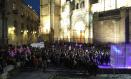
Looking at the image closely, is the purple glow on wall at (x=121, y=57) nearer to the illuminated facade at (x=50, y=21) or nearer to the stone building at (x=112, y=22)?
the stone building at (x=112, y=22)

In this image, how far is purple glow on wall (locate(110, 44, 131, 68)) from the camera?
28422mm

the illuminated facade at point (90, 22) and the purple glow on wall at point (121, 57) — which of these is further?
the illuminated facade at point (90, 22)

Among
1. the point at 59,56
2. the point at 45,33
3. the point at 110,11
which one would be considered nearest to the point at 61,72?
the point at 59,56

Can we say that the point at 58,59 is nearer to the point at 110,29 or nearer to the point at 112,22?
the point at 112,22

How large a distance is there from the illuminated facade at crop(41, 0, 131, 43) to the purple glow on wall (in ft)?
31.5

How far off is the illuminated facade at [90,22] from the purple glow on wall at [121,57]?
962 centimetres

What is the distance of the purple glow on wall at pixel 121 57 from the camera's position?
93.2ft

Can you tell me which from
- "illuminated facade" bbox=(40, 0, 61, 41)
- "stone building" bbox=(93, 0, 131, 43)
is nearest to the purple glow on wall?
"stone building" bbox=(93, 0, 131, 43)

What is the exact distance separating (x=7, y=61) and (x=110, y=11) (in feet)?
66.0

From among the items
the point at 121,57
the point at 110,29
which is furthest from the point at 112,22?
the point at 121,57

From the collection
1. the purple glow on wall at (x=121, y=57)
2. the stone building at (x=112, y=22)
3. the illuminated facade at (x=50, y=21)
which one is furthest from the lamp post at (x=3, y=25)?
the illuminated facade at (x=50, y=21)

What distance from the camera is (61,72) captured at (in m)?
26.2

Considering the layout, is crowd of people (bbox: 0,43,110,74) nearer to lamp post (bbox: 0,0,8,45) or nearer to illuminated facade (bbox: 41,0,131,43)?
lamp post (bbox: 0,0,8,45)

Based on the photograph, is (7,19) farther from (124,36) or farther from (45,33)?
(45,33)
